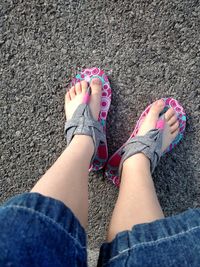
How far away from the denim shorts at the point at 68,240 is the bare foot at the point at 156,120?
508 millimetres

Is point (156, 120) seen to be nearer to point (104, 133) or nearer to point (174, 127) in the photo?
point (174, 127)

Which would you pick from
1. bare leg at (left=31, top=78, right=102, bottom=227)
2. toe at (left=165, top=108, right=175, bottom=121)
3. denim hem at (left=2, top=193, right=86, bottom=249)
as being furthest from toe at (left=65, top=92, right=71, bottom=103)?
denim hem at (left=2, top=193, right=86, bottom=249)

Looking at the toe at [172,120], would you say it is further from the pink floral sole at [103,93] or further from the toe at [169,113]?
the pink floral sole at [103,93]

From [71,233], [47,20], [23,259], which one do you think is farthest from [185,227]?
[47,20]

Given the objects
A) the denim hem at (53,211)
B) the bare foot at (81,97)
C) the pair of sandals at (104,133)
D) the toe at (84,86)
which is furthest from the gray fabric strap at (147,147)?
the denim hem at (53,211)

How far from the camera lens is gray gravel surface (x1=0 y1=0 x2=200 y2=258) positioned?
4.38 feet

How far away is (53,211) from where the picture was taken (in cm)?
85

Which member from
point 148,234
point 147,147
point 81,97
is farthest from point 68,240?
point 81,97

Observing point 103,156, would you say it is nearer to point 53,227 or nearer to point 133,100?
point 133,100

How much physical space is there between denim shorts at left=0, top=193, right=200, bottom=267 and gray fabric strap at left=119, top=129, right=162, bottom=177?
0.42 metres

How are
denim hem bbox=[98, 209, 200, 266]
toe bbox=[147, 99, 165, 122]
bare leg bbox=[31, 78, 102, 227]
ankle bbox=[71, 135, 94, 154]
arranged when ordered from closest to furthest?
denim hem bbox=[98, 209, 200, 266], bare leg bbox=[31, 78, 102, 227], ankle bbox=[71, 135, 94, 154], toe bbox=[147, 99, 165, 122]

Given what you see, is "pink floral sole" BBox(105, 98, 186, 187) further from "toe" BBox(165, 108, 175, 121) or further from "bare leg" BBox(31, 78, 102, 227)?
"bare leg" BBox(31, 78, 102, 227)

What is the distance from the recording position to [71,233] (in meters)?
0.84

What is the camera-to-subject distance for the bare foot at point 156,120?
137cm
